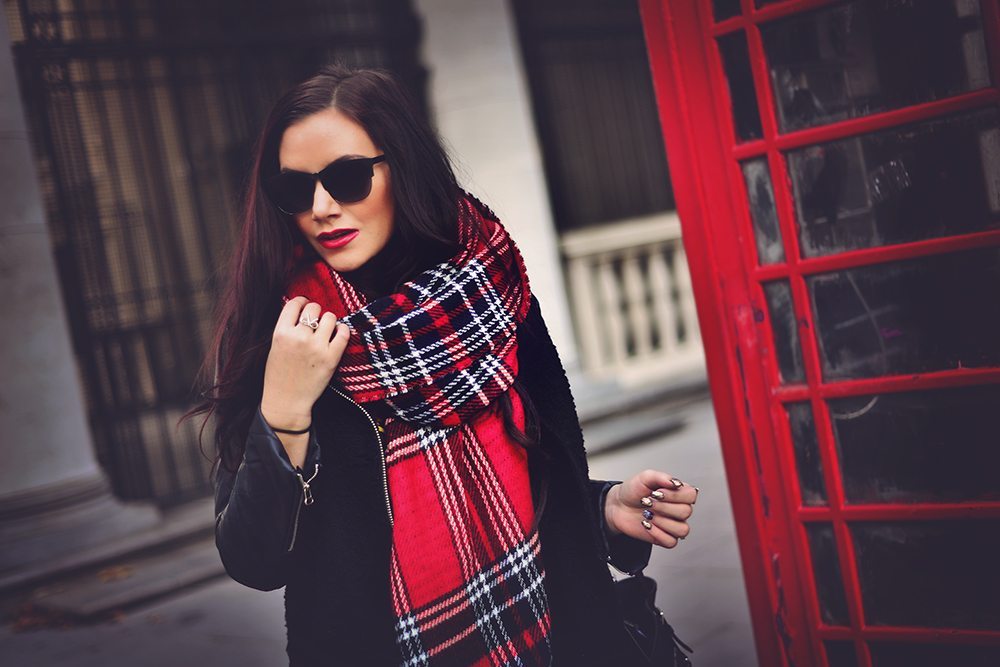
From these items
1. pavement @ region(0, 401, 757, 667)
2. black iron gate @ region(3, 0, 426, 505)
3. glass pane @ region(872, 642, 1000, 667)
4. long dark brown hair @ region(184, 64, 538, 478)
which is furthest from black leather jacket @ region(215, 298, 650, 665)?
black iron gate @ region(3, 0, 426, 505)

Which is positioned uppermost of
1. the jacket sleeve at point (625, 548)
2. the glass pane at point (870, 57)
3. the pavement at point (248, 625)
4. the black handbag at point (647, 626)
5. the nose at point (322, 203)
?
the glass pane at point (870, 57)

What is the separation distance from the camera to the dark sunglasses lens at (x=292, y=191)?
1.67 meters

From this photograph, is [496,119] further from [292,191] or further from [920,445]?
[292,191]

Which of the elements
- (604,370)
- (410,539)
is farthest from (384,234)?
(604,370)

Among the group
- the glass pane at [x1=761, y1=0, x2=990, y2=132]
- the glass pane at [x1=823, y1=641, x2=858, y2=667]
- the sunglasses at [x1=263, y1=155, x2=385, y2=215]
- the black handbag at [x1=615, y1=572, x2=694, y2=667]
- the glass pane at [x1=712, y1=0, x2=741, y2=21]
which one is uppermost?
the glass pane at [x1=712, y1=0, x2=741, y2=21]

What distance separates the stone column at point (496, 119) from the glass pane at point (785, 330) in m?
5.63

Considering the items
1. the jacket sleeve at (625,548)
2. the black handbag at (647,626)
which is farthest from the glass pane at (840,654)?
the jacket sleeve at (625,548)

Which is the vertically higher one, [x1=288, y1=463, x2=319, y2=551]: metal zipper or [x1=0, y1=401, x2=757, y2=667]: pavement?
[x1=288, y1=463, x2=319, y2=551]: metal zipper

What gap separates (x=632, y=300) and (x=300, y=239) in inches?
329

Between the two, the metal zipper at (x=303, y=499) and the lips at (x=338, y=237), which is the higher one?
the lips at (x=338, y=237)

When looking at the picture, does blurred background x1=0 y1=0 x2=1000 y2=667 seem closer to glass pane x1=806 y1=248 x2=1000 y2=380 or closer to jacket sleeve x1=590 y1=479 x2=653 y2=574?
glass pane x1=806 y1=248 x2=1000 y2=380

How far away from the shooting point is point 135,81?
7.07m

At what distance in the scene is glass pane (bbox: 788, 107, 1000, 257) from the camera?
2369mm

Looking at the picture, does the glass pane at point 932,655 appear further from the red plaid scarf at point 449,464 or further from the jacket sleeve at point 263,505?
the jacket sleeve at point 263,505
